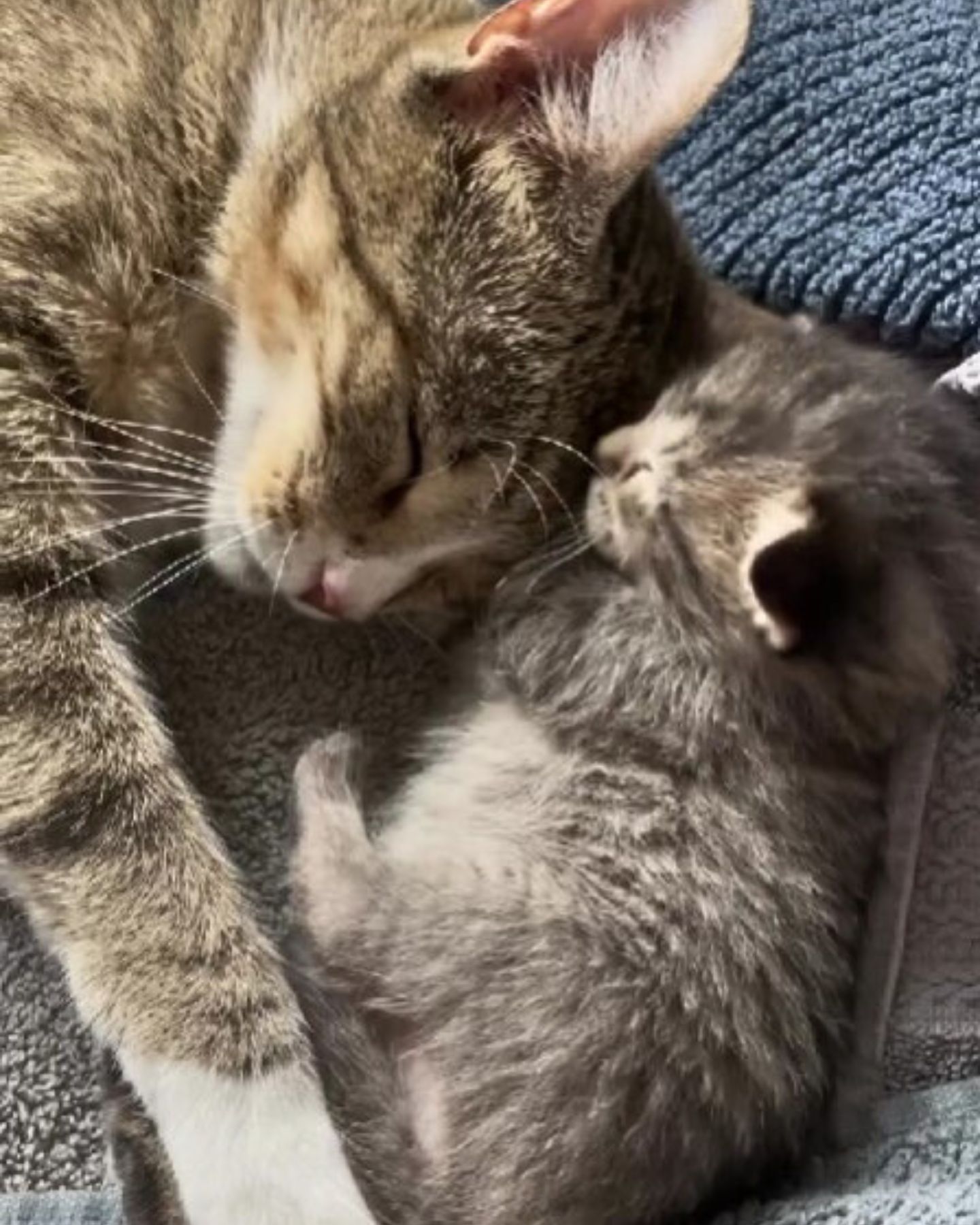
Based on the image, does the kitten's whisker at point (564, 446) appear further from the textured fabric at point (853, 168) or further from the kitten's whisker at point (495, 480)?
the textured fabric at point (853, 168)

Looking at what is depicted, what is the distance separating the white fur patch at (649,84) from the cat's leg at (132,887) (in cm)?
43

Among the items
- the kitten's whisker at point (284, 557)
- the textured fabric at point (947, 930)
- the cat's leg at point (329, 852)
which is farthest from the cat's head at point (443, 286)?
the textured fabric at point (947, 930)

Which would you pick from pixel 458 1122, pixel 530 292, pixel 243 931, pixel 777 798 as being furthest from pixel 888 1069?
pixel 530 292

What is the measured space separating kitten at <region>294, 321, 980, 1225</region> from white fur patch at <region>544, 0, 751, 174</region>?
197mm

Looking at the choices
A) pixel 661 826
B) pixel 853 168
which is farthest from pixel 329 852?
pixel 853 168

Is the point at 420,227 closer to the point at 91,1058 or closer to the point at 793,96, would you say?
the point at 793,96

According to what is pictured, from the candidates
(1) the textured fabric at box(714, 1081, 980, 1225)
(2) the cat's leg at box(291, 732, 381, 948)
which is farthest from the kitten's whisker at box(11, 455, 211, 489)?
(1) the textured fabric at box(714, 1081, 980, 1225)

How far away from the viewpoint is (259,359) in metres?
1.39

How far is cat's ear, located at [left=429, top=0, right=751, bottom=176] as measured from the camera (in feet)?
4.17

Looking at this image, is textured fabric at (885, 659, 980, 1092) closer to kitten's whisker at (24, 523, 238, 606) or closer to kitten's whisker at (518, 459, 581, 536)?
kitten's whisker at (518, 459, 581, 536)

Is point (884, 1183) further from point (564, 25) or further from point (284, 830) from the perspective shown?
point (564, 25)

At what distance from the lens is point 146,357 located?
4.66 ft

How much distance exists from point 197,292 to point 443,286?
8.2 inches

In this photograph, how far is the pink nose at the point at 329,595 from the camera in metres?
1.35
